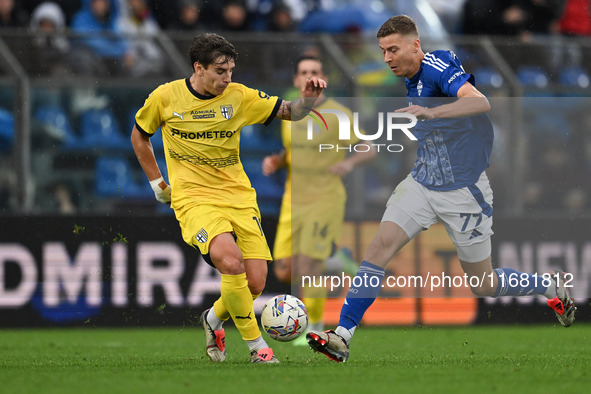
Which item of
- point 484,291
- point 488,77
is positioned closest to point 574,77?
point 488,77

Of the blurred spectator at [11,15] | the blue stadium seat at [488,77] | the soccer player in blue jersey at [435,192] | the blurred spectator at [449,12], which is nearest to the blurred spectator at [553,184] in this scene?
the blue stadium seat at [488,77]

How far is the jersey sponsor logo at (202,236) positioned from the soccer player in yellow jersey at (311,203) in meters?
2.06

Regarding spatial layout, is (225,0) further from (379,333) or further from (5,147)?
(379,333)

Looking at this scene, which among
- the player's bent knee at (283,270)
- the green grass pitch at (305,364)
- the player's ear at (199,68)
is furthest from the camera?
the player's bent knee at (283,270)

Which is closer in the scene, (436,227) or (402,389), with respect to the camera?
(402,389)

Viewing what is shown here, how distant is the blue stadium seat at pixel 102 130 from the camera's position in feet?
33.8

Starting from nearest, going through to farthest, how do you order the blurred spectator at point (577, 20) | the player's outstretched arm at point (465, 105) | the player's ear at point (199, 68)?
the player's outstretched arm at point (465, 105) → the player's ear at point (199, 68) → the blurred spectator at point (577, 20)

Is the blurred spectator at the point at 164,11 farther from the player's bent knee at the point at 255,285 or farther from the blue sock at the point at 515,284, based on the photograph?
the blue sock at the point at 515,284

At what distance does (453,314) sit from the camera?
1062 centimetres

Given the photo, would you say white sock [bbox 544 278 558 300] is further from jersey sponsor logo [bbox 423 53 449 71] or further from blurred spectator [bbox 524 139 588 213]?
blurred spectator [bbox 524 139 588 213]

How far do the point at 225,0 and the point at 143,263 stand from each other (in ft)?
11.2

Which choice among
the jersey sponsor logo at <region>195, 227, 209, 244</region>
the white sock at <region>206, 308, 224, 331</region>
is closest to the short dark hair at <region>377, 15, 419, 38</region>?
the jersey sponsor logo at <region>195, 227, 209, 244</region>

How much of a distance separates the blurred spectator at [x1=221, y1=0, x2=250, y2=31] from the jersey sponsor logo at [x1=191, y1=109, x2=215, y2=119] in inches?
192

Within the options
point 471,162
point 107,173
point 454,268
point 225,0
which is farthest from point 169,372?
point 225,0
